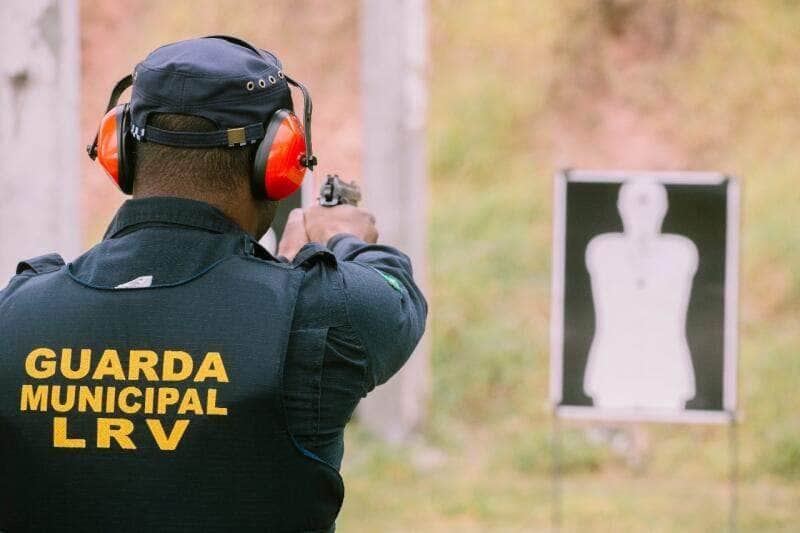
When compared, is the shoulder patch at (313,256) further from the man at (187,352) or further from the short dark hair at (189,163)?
the short dark hair at (189,163)

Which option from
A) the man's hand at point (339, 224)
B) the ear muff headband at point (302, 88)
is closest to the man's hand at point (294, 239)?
the man's hand at point (339, 224)

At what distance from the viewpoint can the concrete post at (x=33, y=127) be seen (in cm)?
373

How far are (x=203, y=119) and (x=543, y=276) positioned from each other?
5583mm

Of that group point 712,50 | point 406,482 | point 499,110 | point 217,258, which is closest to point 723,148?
point 712,50

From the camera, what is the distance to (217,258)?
1773mm

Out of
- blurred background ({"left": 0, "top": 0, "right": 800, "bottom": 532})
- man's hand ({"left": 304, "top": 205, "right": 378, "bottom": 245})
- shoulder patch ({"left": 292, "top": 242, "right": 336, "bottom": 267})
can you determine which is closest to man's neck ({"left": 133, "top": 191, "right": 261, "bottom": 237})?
shoulder patch ({"left": 292, "top": 242, "right": 336, "bottom": 267})

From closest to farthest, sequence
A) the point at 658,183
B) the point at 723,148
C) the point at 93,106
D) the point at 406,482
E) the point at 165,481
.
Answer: the point at 165,481 → the point at 658,183 → the point at 406,482 → the point at 723,148 → the point at 93,106

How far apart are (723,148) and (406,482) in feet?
12.0

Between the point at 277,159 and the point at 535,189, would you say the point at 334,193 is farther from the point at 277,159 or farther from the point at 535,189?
the point at 535,189

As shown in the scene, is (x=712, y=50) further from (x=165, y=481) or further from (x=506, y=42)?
(x=165, y=481)

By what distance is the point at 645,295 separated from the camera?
4.78 meters

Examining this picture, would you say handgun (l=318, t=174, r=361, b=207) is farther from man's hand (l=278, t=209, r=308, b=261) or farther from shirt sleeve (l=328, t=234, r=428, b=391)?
shirt sleeve (l=328, t=234, r=428, b=391)

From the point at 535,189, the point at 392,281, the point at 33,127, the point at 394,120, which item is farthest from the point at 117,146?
the point at 535,189

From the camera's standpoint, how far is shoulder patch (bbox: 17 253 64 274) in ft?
6.00
